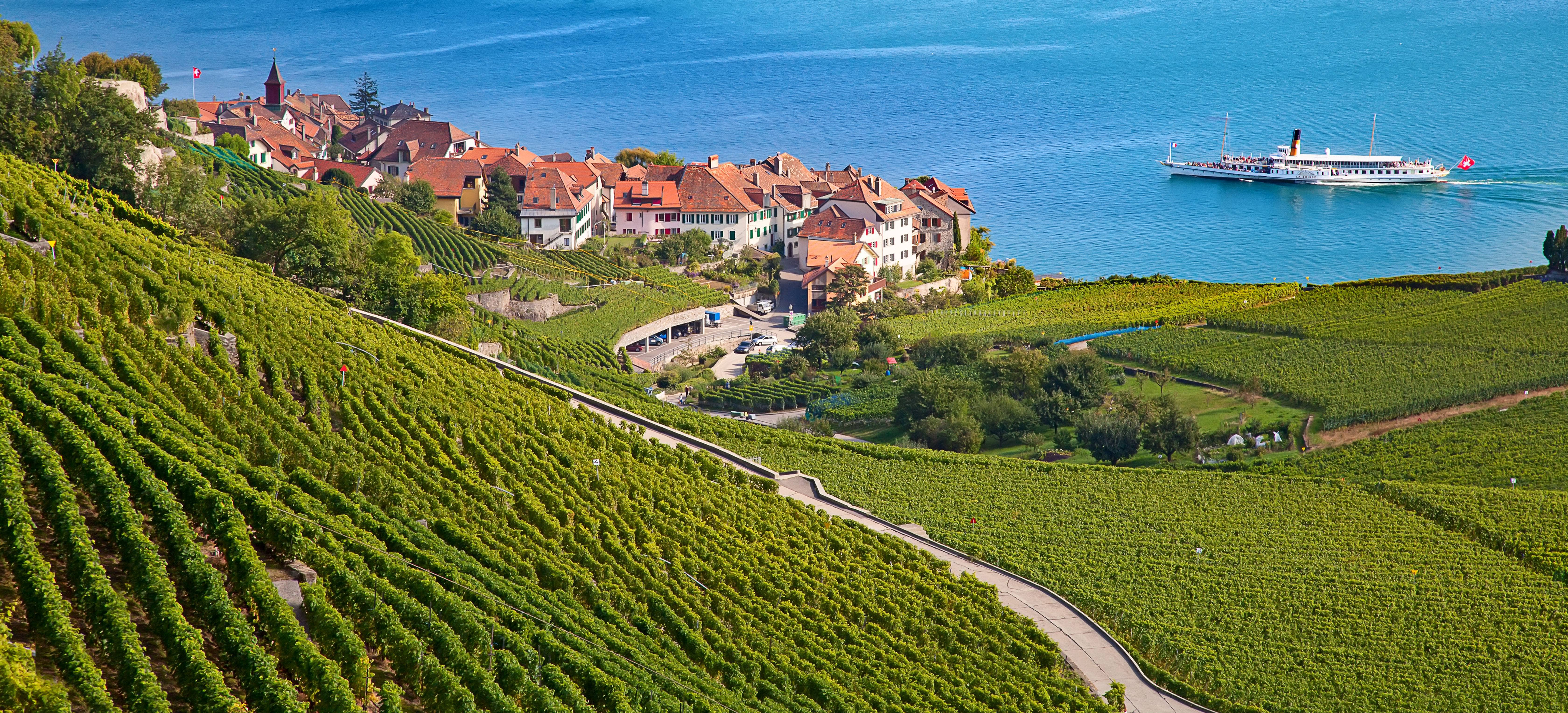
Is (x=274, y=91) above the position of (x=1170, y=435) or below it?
above

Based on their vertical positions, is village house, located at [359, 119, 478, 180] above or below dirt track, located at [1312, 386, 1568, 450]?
above

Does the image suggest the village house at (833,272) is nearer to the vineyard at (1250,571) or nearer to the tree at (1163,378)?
the tree at (1163,378)

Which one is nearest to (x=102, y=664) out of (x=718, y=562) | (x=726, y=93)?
(x=718, y=562)

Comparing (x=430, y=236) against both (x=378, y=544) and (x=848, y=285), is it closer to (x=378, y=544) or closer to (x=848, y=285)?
(x=848, y=285)

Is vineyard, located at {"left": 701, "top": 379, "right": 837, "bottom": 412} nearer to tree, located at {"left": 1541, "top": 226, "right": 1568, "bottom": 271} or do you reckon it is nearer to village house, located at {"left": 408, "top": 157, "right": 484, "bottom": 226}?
village house, located at {"left": 408, "top": 157, "right": 484, "bottom": 226}

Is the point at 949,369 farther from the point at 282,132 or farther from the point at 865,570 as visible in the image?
the point at 282,132

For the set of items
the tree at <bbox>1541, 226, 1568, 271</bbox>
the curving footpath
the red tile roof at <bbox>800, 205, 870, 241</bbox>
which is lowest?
the curving footpath

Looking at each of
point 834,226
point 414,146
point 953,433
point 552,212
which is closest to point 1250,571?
point 953,433

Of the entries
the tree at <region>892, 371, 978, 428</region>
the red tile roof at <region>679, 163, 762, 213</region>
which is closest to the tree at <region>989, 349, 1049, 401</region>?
the tree at <region>892, 371, 978, 428</region>
